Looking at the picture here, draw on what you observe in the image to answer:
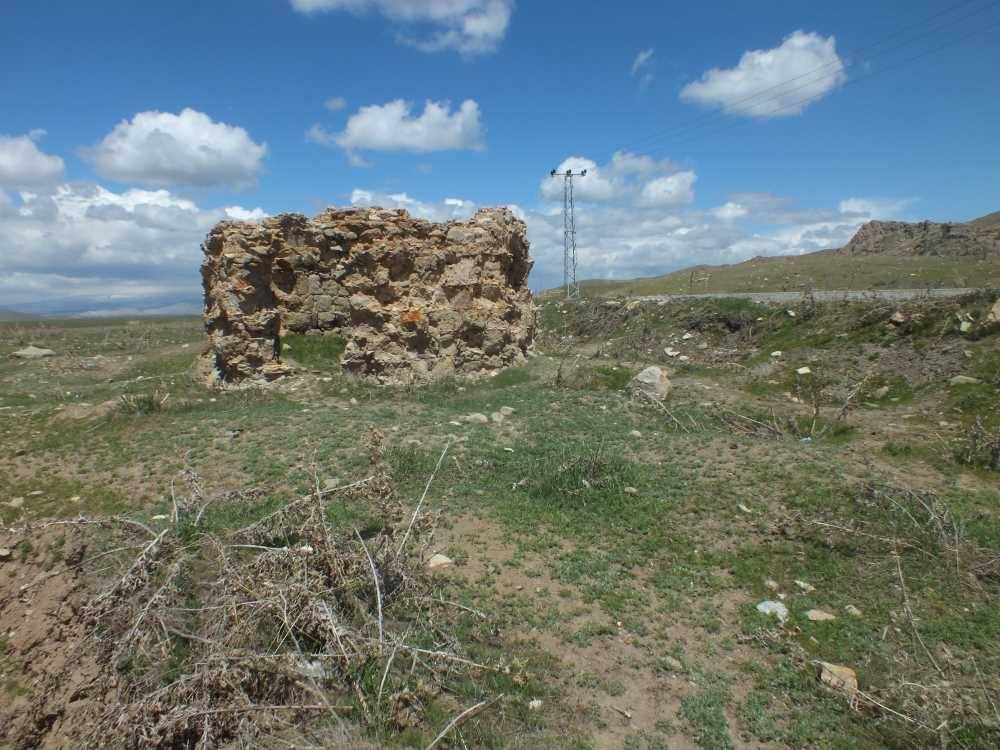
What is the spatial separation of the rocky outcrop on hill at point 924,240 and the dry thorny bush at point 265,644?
5493 cm

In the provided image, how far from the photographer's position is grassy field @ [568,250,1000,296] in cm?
2984

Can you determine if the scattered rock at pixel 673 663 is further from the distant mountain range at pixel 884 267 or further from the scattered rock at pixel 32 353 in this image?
the scattered rock at pixel 32 353

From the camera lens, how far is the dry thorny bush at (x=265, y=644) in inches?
157

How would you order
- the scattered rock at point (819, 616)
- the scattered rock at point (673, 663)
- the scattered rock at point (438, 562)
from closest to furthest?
the scattered rock at point (673, 663)
the scattered rock at point (819, 616)
the scattered rock at point (438, 562)

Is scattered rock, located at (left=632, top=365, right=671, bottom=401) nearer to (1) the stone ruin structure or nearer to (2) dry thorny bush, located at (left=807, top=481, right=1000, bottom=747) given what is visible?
(1) the stone ruin structure

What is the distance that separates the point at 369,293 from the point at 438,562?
41.1 feet

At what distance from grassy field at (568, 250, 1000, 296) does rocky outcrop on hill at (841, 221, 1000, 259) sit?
6.86m

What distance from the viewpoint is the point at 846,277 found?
37.4 metres

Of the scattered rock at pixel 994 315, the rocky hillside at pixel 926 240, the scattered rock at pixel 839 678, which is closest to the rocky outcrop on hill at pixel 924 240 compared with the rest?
the rocky hillside at pixel 926 240

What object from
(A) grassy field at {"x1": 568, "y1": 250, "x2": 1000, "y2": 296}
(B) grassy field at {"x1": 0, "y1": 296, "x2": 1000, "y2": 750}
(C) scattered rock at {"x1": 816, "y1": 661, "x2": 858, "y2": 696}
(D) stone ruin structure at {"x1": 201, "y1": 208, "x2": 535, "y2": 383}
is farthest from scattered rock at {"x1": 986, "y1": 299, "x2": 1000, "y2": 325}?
(C) scattered rock at {"x1": 816, "y1": 661, "x2": 858, "y2": 696}

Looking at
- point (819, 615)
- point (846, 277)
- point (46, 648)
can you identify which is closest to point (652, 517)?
point (819, 615)

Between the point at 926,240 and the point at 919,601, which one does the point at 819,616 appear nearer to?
the point at 919,601

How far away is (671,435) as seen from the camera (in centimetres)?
1116

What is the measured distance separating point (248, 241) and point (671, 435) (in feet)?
45.9
